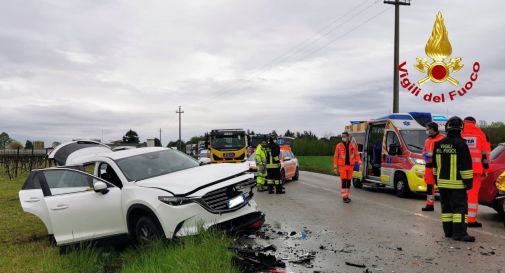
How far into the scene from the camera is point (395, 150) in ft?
A: 42.6

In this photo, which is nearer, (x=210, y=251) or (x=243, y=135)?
(x=210, y=251)

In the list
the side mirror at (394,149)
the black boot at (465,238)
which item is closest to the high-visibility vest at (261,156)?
the side mirror at (394,149)

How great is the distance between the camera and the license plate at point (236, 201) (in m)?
6.38

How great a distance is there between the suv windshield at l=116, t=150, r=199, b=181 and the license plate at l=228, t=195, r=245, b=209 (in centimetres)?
130

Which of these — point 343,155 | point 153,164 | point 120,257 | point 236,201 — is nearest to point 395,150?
point 343,155

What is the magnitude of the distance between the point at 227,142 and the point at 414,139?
12077 mm

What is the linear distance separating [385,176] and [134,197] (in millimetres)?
9362

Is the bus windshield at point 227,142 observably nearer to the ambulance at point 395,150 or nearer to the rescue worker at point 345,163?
the ambulance at point 395,150

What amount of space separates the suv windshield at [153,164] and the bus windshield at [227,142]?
50.5ft

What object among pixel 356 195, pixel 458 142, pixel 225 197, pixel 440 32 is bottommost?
pixel 356 195

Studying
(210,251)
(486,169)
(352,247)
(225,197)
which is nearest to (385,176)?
(486,169)

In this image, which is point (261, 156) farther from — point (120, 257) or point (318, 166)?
point (318, 166)

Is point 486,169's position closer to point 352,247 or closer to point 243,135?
point 352,247

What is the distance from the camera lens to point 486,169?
7910mm
